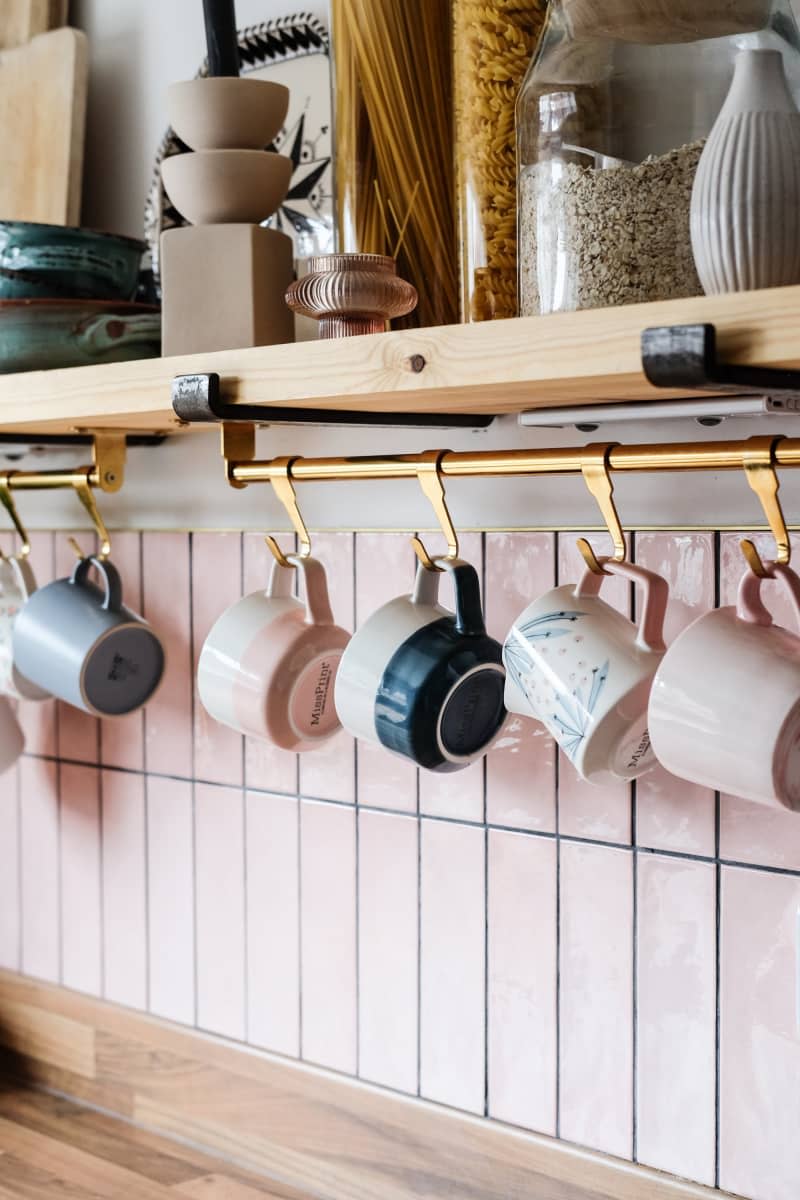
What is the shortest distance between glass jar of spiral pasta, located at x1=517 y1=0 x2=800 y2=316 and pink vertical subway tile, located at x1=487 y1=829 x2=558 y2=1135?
0.51 meters

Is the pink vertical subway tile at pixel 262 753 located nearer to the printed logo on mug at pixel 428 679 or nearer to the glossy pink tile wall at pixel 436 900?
the glossy pink tile wall at pixel 436 900

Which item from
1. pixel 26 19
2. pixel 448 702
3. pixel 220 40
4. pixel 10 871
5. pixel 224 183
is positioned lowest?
pixel 10 871

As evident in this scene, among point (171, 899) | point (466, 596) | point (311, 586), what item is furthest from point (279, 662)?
point (171, 899)

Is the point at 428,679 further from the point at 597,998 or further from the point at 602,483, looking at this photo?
the point at 597,998

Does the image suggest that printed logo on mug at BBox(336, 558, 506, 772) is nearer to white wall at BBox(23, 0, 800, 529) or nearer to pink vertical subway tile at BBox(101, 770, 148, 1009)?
white wall at BBox(23, 0, 800, 529)

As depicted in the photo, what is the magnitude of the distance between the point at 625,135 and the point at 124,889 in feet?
3.29

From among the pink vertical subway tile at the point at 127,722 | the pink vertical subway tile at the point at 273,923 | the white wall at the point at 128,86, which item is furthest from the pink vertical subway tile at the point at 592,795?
the white wall at the point at 128,86

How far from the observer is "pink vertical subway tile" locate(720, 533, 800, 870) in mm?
973

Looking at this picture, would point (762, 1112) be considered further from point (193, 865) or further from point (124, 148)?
point (124, 148)

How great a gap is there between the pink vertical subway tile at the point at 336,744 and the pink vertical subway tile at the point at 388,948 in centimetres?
4

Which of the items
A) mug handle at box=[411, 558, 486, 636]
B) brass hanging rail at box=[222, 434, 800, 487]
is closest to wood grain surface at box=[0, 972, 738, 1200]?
mug handle at box=[411, 558, 486, 636]

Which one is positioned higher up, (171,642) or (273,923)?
(171,642)

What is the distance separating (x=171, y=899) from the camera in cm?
143

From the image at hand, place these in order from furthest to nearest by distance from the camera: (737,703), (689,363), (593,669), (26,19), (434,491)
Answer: (26,19)
(434,491)
(593,669)
(737,703)
(689,363)
